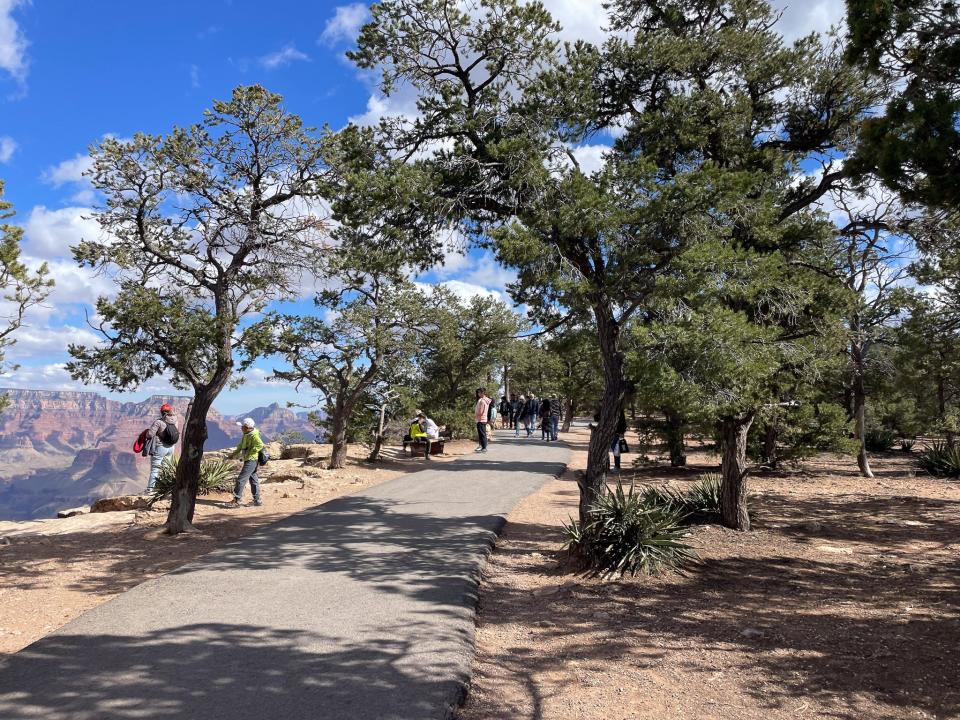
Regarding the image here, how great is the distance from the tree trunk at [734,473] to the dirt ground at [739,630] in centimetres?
28

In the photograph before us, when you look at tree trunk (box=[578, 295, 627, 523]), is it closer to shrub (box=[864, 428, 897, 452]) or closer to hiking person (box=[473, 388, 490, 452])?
hiking person (box=[473, 388, 490, 452])

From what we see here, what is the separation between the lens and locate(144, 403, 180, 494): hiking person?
472 inches

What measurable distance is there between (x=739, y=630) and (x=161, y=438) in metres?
10.7

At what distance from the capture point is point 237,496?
11.5 metres

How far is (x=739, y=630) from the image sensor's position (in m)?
5.43

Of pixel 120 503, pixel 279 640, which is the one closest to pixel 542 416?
pixel 120 503

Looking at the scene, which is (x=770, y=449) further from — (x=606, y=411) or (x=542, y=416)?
(x=542, y=416)

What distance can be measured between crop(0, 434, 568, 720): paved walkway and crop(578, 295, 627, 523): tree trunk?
5.32 ft

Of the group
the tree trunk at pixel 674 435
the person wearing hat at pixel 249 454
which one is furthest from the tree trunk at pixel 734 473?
the person wearing hat at pixel 249 454

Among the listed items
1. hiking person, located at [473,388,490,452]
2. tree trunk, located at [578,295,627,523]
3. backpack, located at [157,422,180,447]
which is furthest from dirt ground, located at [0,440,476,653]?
hiking person, located at [473,388,490,452]

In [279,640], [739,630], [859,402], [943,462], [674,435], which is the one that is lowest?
[739,630]

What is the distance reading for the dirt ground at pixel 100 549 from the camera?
6121mm

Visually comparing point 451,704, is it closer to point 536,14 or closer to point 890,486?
point 536,14

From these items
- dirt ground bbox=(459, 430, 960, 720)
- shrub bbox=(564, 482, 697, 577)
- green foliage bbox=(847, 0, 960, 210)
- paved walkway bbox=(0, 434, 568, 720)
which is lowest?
dirt ground bbox=(459, 430, 960, 720)
